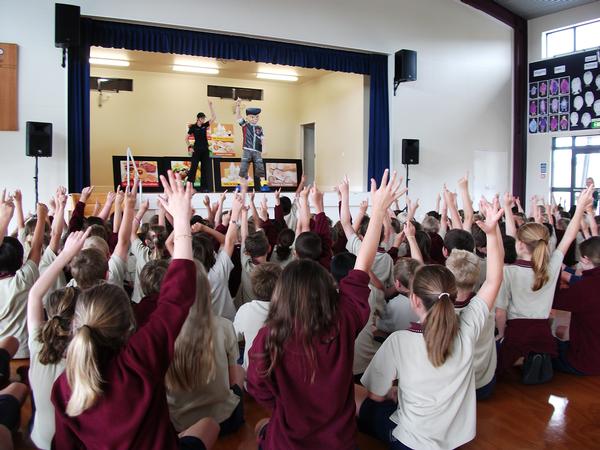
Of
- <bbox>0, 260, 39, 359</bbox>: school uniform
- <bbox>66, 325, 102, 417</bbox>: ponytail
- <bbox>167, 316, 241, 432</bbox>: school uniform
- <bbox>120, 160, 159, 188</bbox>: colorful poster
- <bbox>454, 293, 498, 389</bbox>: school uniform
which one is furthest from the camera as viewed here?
<bbox>120, 160, 159, 188</bbox>: colorful poster

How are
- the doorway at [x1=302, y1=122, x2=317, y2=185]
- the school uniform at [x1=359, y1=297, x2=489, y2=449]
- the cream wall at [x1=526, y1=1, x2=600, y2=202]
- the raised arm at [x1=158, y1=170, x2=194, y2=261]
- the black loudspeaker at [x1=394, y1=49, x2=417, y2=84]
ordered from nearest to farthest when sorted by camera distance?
the raised arm at [x1=158, y1=170, x2=194, y2=261] → the school uniform at [x1=359, y1=297, x2=489, y2=449] → the black loudspeaker at [x1=394, y1=49, x2=417, y2=84] → the cream wall at [x1=526, y1=1, x2=600, y2=202] → the doorway at [x1=302, y1=122, x2=317, y2=185]

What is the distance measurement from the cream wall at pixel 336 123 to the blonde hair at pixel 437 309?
8095mm

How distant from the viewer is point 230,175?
10.4 metres

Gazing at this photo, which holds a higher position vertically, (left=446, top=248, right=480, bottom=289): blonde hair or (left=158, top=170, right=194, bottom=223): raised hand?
(left=158, top=170, right=194, bottom=223): raised hand

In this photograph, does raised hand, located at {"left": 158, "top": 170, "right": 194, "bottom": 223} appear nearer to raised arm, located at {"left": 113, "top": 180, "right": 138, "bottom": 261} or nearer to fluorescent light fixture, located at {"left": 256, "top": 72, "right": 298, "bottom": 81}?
raised arm, located at {"left": 113, "top": 180, "right": 138, "bottom": 261}

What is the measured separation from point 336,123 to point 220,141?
2605 millimetres

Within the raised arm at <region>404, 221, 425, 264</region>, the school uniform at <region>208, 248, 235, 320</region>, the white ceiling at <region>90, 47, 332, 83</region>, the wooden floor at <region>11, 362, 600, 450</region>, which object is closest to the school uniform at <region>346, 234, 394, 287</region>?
the raised arm at <region>404, 221, 425, 264</region>

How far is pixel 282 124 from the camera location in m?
12.9

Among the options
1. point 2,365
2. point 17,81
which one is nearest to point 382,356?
point 2,365

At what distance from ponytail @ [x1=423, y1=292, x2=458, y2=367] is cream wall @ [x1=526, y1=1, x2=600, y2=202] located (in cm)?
987

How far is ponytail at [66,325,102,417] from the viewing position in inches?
53.5

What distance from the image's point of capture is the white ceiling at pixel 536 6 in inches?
395

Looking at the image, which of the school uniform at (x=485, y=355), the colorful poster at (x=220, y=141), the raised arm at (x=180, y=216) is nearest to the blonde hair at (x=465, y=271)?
the school uniform at (x=485, y=355)

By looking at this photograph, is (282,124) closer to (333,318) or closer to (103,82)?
(103,82)
